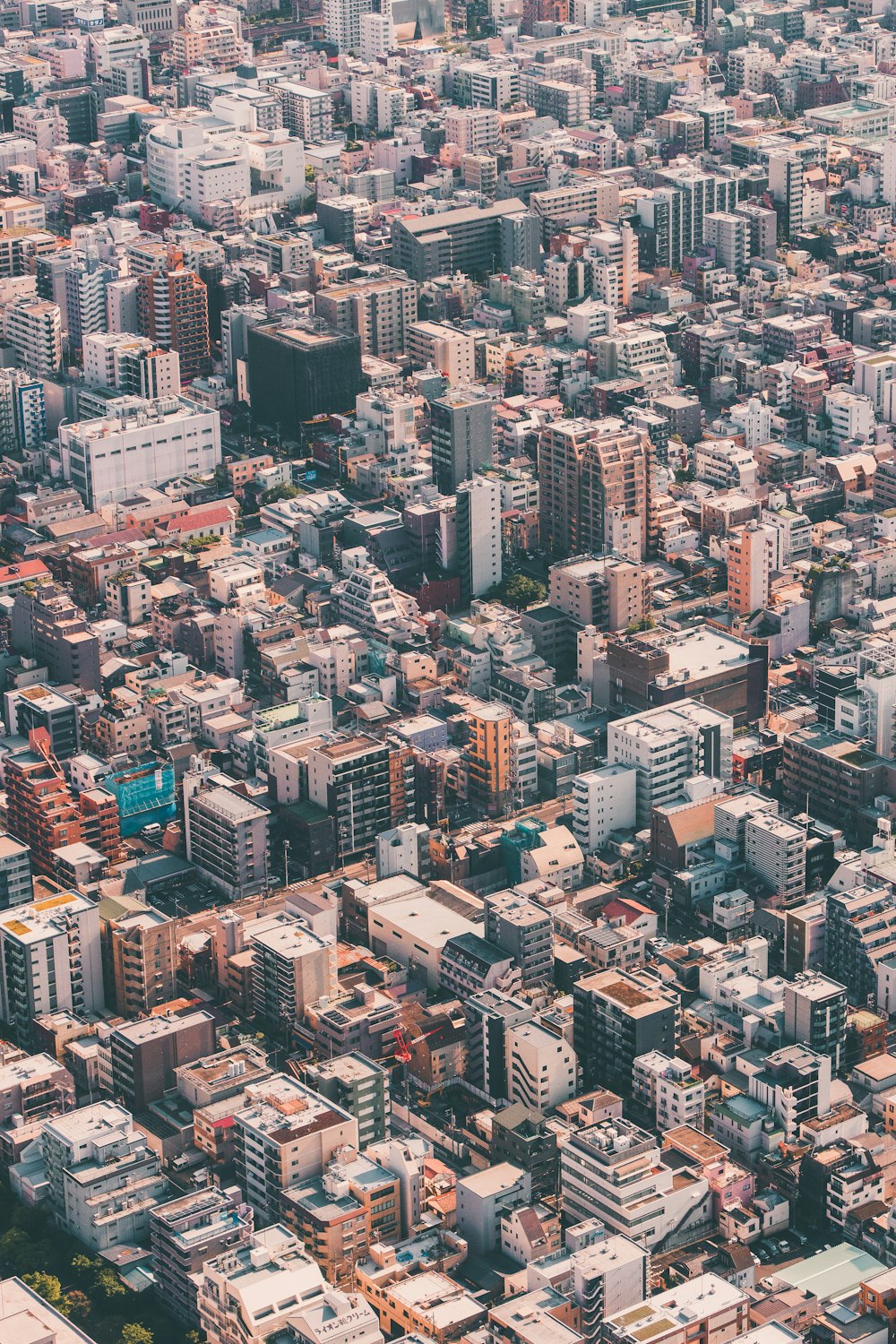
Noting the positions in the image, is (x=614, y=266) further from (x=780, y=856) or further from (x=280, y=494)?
(x=780, y=856)

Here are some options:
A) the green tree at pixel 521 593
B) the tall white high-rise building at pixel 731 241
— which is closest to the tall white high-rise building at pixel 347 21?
the tall white high-rise building at pixel 731 241

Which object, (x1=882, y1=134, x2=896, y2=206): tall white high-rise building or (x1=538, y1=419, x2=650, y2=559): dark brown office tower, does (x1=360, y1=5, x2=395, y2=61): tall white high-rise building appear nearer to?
(x1=882, y1=134, x2=896, y2=206): tall white high-rise building

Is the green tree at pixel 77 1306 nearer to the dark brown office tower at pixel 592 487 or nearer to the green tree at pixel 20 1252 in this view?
the green tree at pixel 20 1252

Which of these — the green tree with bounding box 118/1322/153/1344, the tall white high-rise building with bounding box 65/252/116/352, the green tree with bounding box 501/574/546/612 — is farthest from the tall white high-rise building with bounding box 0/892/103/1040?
the tall white high-rise building with bounding box 65/252/116/352

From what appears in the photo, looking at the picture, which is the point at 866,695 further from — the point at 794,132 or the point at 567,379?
the point at 794,132

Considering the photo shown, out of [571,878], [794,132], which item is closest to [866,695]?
[571,878]

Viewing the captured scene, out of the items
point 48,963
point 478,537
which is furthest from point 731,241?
point 48,963
